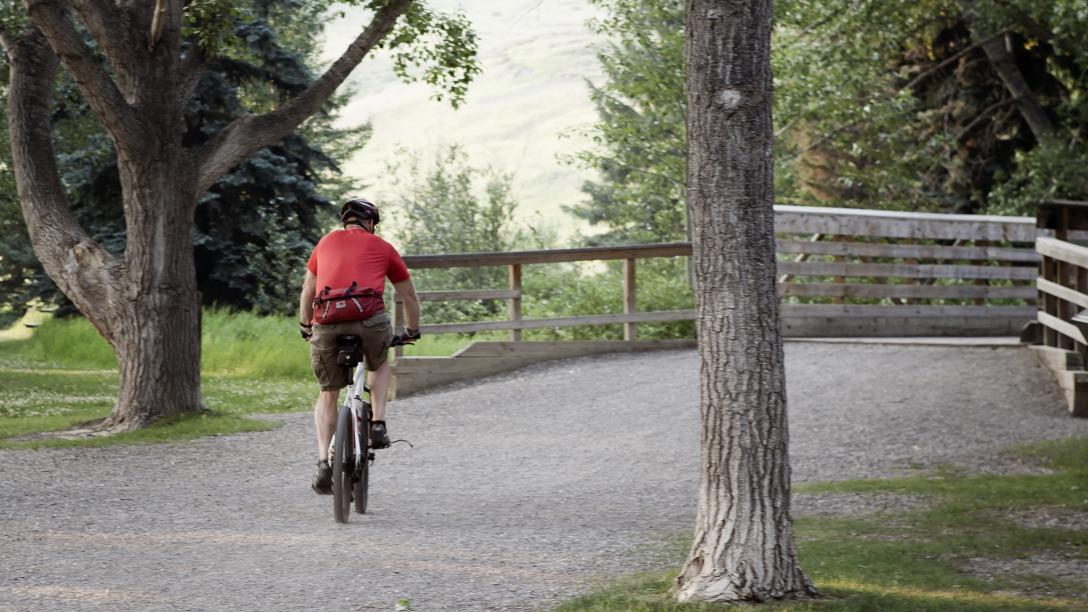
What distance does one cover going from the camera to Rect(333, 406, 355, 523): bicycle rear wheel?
827cm

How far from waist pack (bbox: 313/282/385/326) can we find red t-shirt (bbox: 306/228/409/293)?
4 centimetres

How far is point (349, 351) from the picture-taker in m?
8.39

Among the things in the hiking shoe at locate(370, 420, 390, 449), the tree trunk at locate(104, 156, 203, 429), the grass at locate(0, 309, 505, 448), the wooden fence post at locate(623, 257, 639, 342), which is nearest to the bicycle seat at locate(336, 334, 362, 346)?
the hiking shoe at locate(370, 420, 390, 449)

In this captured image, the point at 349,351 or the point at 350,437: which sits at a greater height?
the point at 349,351

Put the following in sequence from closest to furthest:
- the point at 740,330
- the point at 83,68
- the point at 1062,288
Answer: the point at 740,330, the point at 83,68, the point at 1062,288

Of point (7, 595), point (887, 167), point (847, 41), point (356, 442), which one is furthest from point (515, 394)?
point (887, 167)

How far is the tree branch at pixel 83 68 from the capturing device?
Answer: 1307 centimetres

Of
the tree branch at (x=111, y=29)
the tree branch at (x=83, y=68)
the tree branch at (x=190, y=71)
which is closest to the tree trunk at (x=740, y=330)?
the tree branch at (x=83, y=68)

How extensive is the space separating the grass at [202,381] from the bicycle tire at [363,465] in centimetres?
514

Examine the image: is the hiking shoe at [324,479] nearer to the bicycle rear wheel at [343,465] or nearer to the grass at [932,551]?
the bicycle rear wheel at [343,465]

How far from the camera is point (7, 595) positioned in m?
6.41

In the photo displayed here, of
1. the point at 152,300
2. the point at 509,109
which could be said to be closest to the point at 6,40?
the point at 152,300

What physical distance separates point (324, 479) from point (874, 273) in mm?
10850

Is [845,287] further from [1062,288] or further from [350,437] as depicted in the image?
[350,437]
